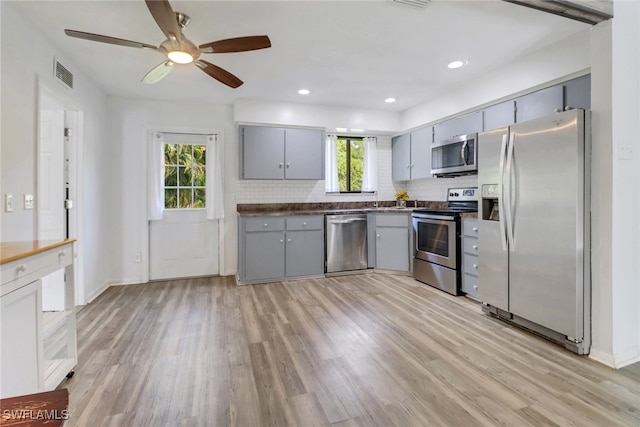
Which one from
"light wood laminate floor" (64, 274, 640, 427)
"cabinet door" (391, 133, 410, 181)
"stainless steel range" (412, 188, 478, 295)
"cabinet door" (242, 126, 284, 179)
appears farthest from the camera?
"cabinet door" (391, 133, 410, 181)

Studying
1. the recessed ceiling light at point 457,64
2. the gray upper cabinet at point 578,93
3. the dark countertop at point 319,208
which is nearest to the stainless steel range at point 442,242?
the dark countertop at point 319,208

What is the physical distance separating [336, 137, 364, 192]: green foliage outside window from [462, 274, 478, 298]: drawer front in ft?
7.50

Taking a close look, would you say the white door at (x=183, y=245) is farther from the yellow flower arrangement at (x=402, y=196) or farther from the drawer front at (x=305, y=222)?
the yellow flower arrangement at (x=402, y=196)

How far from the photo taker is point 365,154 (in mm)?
5207

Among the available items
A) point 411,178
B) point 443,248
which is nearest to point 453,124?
Answer: point 411,178

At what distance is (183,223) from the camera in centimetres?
443

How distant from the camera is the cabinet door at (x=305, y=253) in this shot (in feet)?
13.9

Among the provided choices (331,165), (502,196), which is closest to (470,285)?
(502,196)

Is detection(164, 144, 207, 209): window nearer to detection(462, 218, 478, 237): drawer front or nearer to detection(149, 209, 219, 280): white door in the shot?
detection(149, 209, 219, 280): white door

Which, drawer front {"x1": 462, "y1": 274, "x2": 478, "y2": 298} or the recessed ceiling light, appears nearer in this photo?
the recessed ceiling light

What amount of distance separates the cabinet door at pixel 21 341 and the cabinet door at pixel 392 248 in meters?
3.78

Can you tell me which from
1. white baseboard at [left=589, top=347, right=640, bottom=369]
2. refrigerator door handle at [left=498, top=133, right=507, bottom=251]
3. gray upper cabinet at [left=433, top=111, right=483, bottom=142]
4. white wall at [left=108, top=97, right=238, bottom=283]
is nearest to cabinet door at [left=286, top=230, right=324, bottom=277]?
white wall at [left=108, top=97, right=238, bottom=283]

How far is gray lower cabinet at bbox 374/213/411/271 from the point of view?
444 cm

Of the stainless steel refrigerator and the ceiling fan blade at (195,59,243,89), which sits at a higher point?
the ceiling fan blade at (195,59,243,89)
